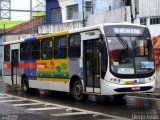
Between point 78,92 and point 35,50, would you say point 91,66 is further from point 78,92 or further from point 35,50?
point 35,50

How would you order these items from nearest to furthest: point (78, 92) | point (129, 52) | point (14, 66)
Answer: point (129, 52) → point (78, 92) → point (14, 66)

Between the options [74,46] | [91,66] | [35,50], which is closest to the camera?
[91,66]

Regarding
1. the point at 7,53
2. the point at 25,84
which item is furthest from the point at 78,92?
the point at 7,53

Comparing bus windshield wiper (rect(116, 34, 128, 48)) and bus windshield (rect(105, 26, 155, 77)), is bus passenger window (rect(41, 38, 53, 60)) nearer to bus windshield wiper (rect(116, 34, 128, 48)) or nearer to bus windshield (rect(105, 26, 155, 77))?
bus windshield (rect(105, 26, 155, 77))

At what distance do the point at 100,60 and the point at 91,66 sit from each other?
89 cm

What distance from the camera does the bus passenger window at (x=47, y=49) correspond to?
20469 mm

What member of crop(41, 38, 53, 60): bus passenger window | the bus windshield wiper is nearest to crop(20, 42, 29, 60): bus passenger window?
crop(41, 38, 53, 60): bus passenger window

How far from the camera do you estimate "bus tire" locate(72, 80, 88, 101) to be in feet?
58.5

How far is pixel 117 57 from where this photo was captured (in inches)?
634

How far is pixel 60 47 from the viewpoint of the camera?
1950 centimetres

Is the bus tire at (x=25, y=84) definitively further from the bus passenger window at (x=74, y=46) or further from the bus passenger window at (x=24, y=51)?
the bus passenger window at (x=74, y=46)

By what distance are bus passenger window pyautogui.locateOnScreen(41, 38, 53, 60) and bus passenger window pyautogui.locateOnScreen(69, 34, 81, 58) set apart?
2.00m

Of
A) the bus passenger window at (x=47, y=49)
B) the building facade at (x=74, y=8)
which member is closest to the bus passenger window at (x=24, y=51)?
the bus passenger window at (x=47, y=49)

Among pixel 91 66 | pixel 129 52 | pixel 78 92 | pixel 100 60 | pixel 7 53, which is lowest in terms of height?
pixel 78 92
